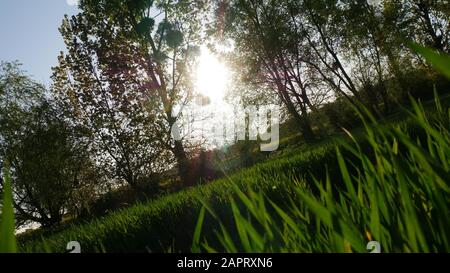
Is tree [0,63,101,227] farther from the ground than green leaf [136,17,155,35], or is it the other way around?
green leaf [136,17,155,35]

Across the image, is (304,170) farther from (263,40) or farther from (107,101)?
(263,40)

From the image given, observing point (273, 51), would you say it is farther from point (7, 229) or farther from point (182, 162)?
point (7, 229)

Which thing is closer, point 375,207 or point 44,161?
point 375,207

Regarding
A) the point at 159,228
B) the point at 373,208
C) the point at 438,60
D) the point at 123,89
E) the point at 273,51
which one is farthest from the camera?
the point at 273,51

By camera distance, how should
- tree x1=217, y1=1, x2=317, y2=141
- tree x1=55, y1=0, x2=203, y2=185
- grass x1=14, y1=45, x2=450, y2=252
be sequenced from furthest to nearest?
tree x1=217, y1=1, x2=317, y2=141 → tree x1=55, y1=0, x2=203, y2=185 → grass x1=14, y1=45, x2=450, y2=252

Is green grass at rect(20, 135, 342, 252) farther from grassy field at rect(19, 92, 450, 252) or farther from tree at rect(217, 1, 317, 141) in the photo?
tree at rect(217, 1, 317, 141)

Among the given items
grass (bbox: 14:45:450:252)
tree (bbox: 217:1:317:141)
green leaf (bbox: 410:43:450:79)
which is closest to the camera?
green leaf (bbox: 410:43:450:79)

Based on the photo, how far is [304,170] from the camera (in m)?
6.52

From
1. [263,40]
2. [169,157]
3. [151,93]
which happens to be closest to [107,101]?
[151,93]

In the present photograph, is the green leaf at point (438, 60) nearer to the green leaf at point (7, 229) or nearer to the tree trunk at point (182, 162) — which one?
the green leaf at point (7, 229)

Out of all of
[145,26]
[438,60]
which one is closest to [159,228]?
[438,60]

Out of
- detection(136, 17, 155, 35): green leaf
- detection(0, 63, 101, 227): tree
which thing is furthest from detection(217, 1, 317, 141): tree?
detection(0, 63, 101, 227): tree
